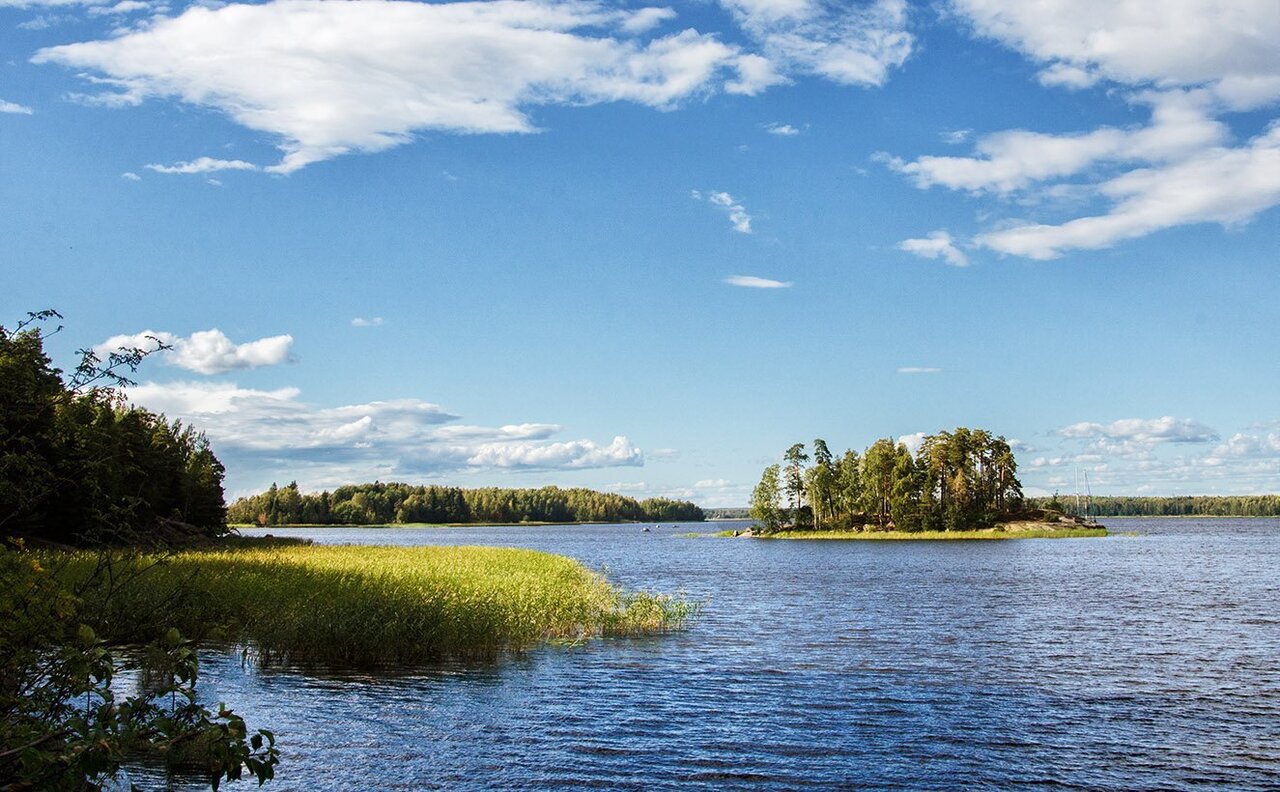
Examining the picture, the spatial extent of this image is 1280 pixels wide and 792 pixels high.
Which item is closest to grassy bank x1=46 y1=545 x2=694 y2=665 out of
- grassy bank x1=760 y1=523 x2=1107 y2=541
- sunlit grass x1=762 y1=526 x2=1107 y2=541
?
sunlit grass x1=762 y1=526 x2=1107 y2=541

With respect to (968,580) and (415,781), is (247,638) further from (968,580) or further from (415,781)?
(968,580)

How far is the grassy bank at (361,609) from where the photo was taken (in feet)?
93.8

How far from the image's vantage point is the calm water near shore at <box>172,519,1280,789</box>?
1841 cm

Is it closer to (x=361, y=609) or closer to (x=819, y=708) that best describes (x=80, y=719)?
(x=819, y=708)

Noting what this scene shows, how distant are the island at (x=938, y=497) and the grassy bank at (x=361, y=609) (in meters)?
123

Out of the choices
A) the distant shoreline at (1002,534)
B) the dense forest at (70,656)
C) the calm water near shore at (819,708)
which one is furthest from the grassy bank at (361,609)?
the distant shoreline at (1002,534)

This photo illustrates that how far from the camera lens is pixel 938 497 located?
541 feet

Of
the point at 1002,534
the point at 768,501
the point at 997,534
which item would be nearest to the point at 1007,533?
the point at 1002,534

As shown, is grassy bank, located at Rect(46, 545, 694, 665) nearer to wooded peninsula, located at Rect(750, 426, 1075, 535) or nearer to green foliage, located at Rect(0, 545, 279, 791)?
green foliage, located at Rect(0, 545, 279, 791)

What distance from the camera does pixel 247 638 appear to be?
103 ft

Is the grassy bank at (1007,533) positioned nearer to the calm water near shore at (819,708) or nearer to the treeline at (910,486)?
the treeline at (910,486)

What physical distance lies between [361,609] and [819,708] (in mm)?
15494

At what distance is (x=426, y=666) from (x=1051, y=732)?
17737 millimetres

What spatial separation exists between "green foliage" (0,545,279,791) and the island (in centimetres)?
15633
